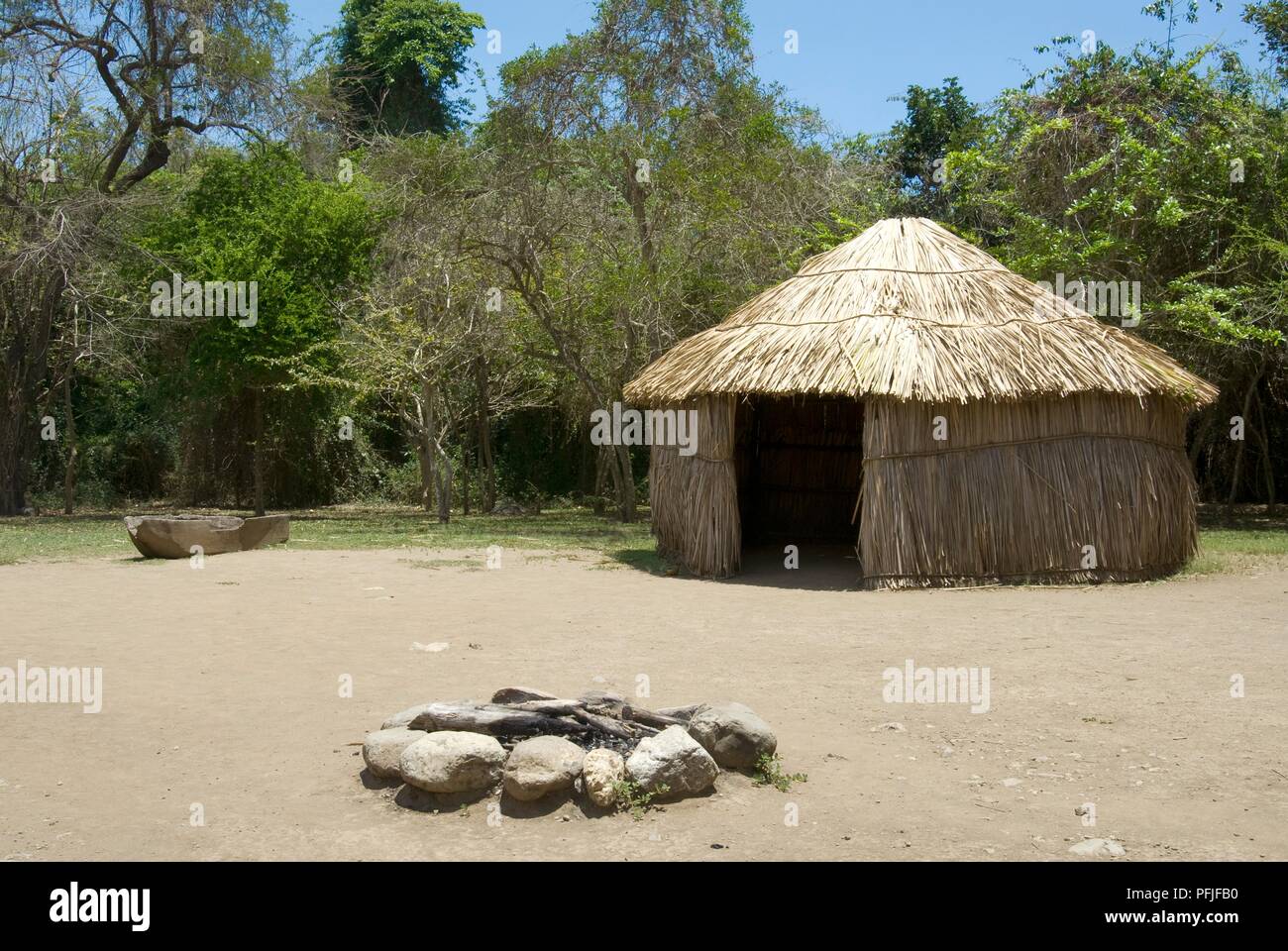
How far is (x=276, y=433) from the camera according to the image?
928 inches

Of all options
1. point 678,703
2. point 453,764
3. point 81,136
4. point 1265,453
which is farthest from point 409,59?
point 453,764

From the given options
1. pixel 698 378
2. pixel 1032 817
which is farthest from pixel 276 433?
pixel 1032 817

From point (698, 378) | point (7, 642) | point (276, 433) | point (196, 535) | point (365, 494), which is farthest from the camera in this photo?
point (365, 494)

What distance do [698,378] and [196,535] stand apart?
634 centimetres

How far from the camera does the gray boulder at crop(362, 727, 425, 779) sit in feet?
18.0

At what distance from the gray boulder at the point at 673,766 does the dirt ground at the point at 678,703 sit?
0.09m

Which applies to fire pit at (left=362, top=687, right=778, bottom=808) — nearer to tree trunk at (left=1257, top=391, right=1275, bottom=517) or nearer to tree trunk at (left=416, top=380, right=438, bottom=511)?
tree trunk at (left=416, top=380, right=438, bottom=511)

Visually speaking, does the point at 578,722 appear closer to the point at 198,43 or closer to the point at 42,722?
the point at 42,722

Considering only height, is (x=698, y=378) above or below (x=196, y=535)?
above

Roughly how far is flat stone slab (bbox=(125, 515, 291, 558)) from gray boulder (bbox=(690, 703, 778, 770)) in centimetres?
1016

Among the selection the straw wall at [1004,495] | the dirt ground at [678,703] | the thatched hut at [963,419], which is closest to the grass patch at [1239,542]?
the thatched hut at [963,419]

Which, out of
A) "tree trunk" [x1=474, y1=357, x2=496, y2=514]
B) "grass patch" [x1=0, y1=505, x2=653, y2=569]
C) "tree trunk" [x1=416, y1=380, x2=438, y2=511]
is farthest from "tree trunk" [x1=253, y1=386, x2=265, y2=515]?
"tree trunk" [x1=474, y1=357, x2=496, y2=514]

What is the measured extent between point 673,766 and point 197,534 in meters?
10.6

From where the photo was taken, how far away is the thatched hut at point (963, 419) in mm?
12219
